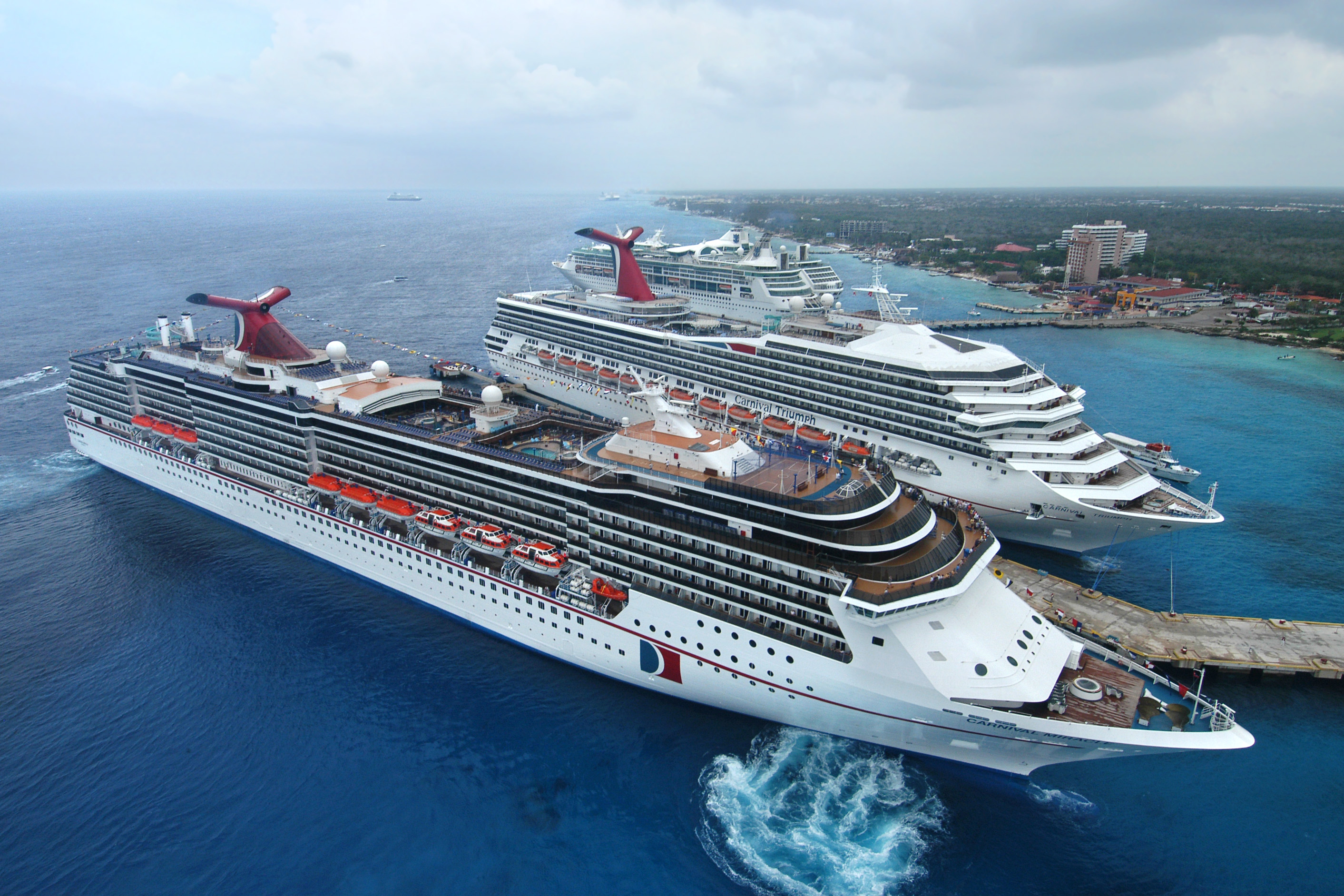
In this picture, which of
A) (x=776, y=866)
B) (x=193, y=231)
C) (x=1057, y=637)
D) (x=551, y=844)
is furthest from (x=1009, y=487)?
(x=193, y=231)

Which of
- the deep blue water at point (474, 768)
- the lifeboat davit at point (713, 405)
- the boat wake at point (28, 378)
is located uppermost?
the lifeboat davit at point (713, 405)

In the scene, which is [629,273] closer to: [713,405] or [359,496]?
[713,405]

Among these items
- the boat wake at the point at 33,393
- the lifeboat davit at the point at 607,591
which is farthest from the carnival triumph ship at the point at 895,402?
the boat wake at the point at 33,393

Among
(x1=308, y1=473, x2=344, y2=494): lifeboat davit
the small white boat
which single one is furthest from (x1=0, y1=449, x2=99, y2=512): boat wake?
the small white boat

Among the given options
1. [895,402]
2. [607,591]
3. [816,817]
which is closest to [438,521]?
[607,591]

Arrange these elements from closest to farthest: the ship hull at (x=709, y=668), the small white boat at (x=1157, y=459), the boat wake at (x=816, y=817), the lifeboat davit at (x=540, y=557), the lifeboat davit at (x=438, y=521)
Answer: the boat wake at (x=816, y=817)
the ship hull at (x=709, y=668)
the lifeboat davit at (x=540, y=557)
the lifeboat davit at (x=438, y=521)
the small white boat at (x=1157, y=459)

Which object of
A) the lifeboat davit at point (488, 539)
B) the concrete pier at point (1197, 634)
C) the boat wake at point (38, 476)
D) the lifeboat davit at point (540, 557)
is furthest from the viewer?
the boat wake at point (38, 476)

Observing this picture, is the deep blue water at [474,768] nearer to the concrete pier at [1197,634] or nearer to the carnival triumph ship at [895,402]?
the concrete pier at [1197,634]
